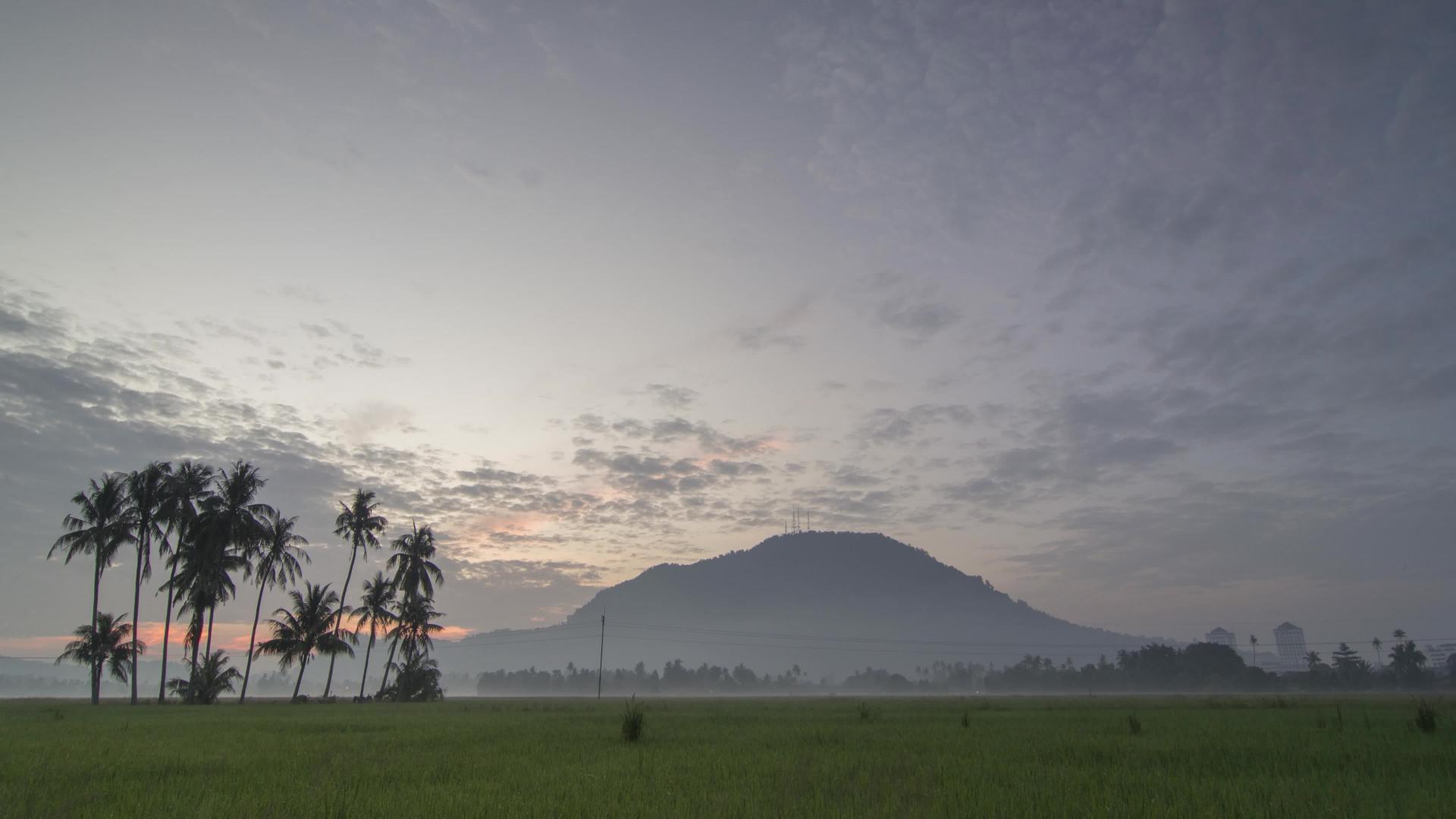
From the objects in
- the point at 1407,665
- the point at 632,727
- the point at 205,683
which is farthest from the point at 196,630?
the point at 1407,665

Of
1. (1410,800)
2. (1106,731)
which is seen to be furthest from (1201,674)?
(1410,800)

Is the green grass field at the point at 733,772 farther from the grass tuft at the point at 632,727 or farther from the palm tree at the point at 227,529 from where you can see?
the palm tree at the point at 227,529

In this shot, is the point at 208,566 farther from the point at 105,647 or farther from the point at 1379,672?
the point at 1379,672

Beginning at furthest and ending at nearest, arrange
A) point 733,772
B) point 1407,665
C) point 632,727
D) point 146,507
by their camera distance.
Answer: point 1407,665 → point 146,507 → point 632,727 → point 733,772

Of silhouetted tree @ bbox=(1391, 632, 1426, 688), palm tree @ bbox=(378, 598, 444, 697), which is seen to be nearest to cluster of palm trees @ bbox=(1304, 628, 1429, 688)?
silhouetted tree @ bbox=(1391, 632, 1426, 688)

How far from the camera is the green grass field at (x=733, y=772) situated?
8.62 metres

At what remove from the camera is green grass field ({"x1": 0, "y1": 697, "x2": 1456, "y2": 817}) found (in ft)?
28.3

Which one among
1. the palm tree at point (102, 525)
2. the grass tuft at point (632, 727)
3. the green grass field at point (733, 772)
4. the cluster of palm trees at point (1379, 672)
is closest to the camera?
the green grass field at point (733, 772)

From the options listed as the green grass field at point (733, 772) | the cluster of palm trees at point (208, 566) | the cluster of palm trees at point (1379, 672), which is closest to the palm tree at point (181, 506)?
the cluster of palm trees at point (208, 566)

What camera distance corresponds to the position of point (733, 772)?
1194cm

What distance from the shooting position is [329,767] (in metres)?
12.4

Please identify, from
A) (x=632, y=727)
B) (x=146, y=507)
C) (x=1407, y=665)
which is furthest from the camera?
(x=1407, y=665)

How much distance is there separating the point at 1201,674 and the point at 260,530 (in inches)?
8261

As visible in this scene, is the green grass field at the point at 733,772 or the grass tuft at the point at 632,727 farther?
the grass tuft at the point at 632,727
